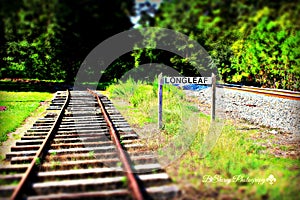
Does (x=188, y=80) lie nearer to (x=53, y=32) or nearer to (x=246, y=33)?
(x=53, y=32)

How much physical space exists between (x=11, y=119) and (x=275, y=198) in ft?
25.4

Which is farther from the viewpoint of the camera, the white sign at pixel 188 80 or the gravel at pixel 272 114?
the gravel at pixel 272 114

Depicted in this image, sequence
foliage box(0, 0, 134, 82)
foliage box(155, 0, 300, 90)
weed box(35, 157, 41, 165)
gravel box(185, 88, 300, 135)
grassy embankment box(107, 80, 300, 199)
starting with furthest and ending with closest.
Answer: gravel box(185, 88, 300, 135) → foliage box(155, 0, 300, 90) → foliage box(0, 0, 134, 82) → weed box(35, 157, 41, 165) → grassy embankment box(107, 80, 300, 199)

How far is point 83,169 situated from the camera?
12.7 feet

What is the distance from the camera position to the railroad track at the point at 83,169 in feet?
10.4

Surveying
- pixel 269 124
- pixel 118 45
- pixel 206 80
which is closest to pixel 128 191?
pixel 206 80

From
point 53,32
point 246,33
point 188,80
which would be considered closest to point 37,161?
point 188,80

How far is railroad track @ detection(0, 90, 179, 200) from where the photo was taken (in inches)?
125

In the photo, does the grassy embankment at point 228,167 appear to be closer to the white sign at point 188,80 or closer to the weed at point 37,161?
the white sign at point 188,80

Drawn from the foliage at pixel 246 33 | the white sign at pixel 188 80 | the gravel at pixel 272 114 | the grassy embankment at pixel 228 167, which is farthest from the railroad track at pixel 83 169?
the gravel at pixel 272 114

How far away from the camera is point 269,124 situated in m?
7.78

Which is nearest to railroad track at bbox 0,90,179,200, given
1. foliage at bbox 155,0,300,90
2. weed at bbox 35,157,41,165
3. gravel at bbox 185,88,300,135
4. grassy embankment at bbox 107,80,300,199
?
weed at bbox 35,157,41,165

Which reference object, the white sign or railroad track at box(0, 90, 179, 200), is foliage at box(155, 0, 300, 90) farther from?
railroad track at box(0, 90, 179, 200)

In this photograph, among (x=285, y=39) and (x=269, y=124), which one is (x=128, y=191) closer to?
(x=269, y=124)
